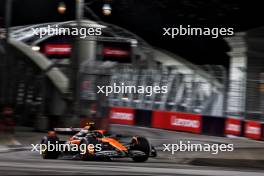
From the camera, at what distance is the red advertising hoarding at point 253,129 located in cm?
1864

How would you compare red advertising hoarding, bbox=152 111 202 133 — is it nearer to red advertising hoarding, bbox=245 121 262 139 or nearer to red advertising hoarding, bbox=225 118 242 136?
red advertising hoarding, bbox=225 118 242 136

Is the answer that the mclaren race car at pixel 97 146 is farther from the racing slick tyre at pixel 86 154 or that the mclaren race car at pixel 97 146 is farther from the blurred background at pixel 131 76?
the blurred background at pixel 131 76

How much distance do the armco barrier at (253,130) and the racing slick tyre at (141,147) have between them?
23.3 ft

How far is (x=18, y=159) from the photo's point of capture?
1261cm

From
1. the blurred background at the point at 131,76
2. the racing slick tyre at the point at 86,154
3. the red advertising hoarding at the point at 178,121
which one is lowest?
the racing slick tyre at the point at 86,154

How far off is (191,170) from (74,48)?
18.3 ft

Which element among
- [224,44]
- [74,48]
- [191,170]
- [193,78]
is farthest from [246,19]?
[191,170]

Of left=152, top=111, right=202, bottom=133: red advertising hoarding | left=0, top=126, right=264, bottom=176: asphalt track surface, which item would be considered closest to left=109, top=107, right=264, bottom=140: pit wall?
left=152, top=111, right=202, bottom=133: red advertising hoarding

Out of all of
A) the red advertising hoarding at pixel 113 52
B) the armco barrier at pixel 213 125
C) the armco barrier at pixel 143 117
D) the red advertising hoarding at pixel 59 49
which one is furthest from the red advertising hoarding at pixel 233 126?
the red advertising hoarding at pixel 59 49

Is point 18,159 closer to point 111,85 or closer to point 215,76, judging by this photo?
point 111,85

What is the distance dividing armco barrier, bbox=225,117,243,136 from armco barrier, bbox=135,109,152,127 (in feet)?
8.93

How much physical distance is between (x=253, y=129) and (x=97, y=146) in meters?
8.48

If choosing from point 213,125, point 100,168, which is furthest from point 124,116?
point 100,168

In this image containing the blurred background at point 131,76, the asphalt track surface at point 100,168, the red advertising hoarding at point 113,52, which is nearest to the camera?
the asphalt track surface at point 100,168
